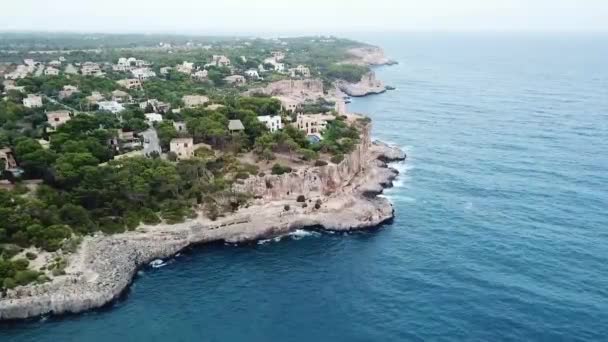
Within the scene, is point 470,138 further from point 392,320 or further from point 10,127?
point 10,127

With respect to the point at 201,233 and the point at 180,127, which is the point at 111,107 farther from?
the point at 201,233

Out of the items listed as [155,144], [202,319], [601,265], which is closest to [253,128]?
[155,144]

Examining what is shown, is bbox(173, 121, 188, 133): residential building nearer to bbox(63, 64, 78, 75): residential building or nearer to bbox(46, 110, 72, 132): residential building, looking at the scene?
bbox(46, 110, 72, 132): residential building

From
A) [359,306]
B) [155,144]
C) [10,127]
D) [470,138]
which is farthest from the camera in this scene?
[470,138]

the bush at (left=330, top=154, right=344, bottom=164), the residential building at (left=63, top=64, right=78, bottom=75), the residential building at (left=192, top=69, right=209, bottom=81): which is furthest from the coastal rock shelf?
the residential building at (left=63, top=64, right=78, bottom=75)

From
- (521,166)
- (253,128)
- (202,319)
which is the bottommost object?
(202,319)

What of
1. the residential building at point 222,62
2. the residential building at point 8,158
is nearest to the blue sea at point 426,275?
the residential building at point 8,158

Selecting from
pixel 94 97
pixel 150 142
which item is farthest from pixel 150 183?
pixel 94 97
